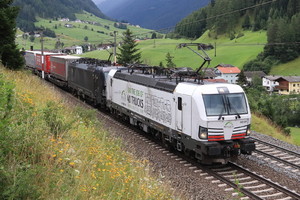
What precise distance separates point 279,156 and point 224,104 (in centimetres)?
448

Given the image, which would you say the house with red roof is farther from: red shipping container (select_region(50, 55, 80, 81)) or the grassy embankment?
the grassy embankment

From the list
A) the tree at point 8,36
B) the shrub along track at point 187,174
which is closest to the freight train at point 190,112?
the shrub along track at point 187,174

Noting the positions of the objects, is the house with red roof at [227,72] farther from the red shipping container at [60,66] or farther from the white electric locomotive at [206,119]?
the white electric locomotive at [206,119]

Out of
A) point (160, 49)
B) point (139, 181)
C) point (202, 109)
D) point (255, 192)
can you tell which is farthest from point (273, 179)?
point (160, 49)

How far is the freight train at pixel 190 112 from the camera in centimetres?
1277

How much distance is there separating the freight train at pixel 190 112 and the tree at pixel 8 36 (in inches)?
269

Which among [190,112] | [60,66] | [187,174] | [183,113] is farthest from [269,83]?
[187,174]

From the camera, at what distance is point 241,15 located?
172 meters

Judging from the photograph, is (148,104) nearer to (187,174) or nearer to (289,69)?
(187,174)

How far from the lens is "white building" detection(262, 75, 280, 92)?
114456 mm

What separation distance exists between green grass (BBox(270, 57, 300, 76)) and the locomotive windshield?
11597 cm

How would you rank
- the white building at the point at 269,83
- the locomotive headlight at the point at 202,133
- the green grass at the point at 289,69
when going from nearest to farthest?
1. the locomotive headlight at the point at 202,133
2. the white building at the point at 269,83
3. the green grass at the point at 289,69

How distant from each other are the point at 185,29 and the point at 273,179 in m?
176

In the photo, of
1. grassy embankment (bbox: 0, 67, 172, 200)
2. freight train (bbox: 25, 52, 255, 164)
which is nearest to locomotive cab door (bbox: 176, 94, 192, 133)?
freight train (bbox: 25, 52, 255, 164)
